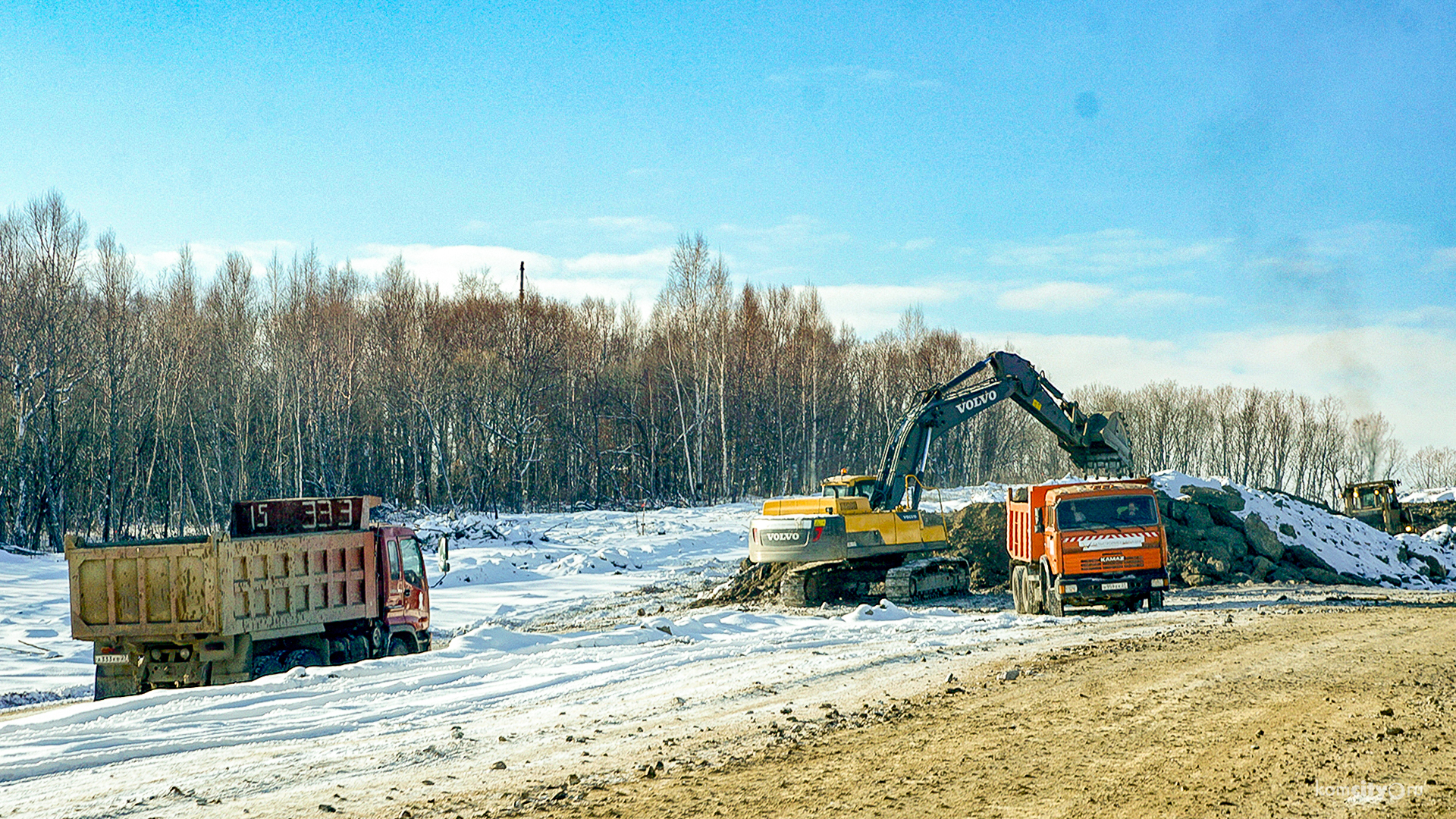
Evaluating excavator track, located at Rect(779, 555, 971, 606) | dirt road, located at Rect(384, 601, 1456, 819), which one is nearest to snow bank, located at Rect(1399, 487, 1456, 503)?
excavator track, located at Rect(779, 555, 971, 606)

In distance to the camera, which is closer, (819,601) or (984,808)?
(984,808)

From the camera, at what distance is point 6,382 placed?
40.8 m

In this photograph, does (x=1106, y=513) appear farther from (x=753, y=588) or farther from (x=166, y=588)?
(x=166, y=588)

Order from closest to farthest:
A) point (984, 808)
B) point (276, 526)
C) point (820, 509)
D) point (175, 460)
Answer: point (984, 808)
point (276, 526)
point (820, 509)
point (175, 460)

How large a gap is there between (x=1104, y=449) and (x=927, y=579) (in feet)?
16.9

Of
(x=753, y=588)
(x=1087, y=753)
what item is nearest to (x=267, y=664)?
(x=1087, y=753)

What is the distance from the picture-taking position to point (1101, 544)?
19.2 m

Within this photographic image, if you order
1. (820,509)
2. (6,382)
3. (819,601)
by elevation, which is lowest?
(819,601)

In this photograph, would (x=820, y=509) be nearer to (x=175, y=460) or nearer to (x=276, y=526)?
(x=276, y=526)

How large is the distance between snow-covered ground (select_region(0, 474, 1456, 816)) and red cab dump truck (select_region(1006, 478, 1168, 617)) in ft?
2.01

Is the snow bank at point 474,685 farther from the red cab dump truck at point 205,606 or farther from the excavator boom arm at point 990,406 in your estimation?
the excavator boom arm at point 990,406

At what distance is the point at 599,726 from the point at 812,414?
56613 millimetres

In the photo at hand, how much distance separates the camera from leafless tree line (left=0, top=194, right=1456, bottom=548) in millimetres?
42594

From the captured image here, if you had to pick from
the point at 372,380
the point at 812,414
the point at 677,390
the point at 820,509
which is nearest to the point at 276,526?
the point at 820,509
